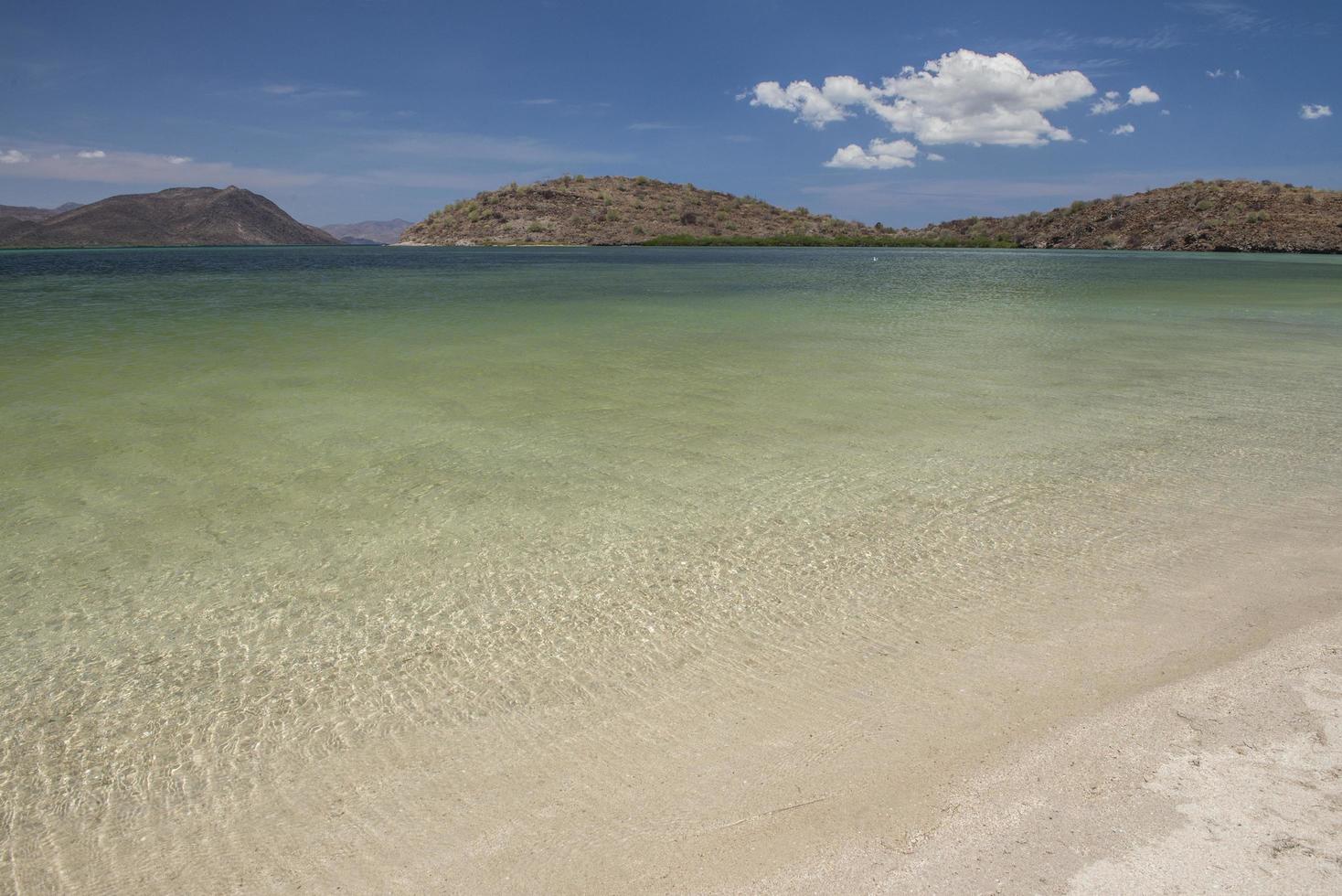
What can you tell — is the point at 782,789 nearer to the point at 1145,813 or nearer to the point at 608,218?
the point at 1145,813

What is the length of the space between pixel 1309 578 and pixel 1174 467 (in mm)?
1921

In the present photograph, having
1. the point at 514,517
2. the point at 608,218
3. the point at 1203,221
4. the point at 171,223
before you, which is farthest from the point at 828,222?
the point at 171,223

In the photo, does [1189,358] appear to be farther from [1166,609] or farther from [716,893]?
[716,893]

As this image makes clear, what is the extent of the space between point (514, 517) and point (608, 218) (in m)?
86.3

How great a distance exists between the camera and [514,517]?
471cm

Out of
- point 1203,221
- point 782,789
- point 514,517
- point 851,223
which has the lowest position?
point 782,789

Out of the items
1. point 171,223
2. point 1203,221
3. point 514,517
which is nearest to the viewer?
point 514,517

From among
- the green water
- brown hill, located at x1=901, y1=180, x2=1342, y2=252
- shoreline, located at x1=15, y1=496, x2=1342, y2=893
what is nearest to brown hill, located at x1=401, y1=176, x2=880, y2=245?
brown hill, located at x1=901, y1=180, x2=1342, y2=252

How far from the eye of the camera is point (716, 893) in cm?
203

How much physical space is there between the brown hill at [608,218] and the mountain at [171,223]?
79633mm

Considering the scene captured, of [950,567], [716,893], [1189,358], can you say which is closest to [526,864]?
[716,893]

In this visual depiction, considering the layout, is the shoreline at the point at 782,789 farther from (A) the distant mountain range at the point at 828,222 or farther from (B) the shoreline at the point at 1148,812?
(A) the distant mountain range at the point at 828,222

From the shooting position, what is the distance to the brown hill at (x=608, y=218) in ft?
278

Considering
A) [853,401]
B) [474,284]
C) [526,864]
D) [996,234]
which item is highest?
[996,234]
